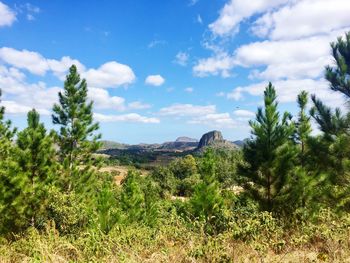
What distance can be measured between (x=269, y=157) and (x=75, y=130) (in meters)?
18.4

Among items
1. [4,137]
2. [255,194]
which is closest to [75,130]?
[4,137]

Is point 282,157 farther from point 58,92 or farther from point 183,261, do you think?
point 58,92

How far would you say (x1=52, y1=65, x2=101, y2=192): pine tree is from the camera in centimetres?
2909

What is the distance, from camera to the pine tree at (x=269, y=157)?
16.9 m

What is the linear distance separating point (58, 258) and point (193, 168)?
83.6 metres

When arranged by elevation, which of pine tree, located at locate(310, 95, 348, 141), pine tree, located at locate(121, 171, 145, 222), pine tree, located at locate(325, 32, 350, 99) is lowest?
pine tree, located at locate(121, 171, 145, 222)

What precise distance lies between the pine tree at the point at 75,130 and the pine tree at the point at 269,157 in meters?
16.8

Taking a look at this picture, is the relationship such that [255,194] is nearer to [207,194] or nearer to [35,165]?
[207,194]

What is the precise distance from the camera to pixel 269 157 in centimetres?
1694

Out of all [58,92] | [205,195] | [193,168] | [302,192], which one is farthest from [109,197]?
[193,168]

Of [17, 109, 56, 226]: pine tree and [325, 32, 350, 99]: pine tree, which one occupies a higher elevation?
[325, 32, 350, 99]: pine tree

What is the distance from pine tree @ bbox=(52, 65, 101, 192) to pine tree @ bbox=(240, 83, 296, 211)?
16.8m

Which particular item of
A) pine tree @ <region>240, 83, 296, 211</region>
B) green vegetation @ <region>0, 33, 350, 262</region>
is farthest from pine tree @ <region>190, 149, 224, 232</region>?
pine tree @ <region>240, 83, 296, 211</region>

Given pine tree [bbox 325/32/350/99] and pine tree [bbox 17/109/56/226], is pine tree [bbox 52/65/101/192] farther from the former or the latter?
pine tree [bbox 325/32/350/99]
